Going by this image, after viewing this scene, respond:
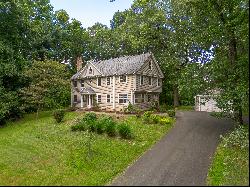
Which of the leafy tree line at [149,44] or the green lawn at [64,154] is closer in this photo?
the green lawn at [64,154]

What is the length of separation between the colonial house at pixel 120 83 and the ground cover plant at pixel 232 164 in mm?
22952

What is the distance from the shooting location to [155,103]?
4934cm

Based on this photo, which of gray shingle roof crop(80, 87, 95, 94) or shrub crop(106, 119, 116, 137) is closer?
shrub crop(106, 119, 116, 137)

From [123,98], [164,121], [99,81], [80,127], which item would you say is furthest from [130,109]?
[80,127]

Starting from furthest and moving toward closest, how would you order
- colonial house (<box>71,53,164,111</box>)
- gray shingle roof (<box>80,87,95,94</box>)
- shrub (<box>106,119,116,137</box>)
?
gray shingle roof (<box>80,87,95,94</box>) < colonial house (<box>71,53,164,111</box>) < shrub (<box>106,119,116,137</box>)

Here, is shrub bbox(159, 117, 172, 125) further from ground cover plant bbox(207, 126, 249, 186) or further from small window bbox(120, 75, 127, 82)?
small window bbox(120, 75, 127, 82)

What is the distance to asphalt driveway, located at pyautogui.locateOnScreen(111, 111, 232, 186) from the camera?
18469 millimetres

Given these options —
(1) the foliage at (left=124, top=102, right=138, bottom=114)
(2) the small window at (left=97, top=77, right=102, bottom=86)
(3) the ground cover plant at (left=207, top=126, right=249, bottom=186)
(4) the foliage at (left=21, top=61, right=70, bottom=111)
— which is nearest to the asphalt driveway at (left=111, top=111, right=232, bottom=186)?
(3) the ground cover plant at (left=207, top=126, right=249, bottom=186)

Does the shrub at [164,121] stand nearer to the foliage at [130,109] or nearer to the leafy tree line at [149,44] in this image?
the leafy tree line at [149,44]

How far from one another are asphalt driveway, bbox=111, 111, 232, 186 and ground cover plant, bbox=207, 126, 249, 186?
504 millimetres

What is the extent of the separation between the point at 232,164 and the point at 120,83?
2842 centimetres

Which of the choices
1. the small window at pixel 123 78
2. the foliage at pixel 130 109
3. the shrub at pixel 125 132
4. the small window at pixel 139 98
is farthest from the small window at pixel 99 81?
the shrub at pixel 125 132

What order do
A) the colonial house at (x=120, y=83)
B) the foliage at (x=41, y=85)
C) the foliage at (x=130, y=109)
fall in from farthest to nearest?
the colonial house at (x=120, y=83), the foliage at (x=130, y=109), the foliage at (x=41, y=85)

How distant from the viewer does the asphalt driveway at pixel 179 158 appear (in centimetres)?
1847
